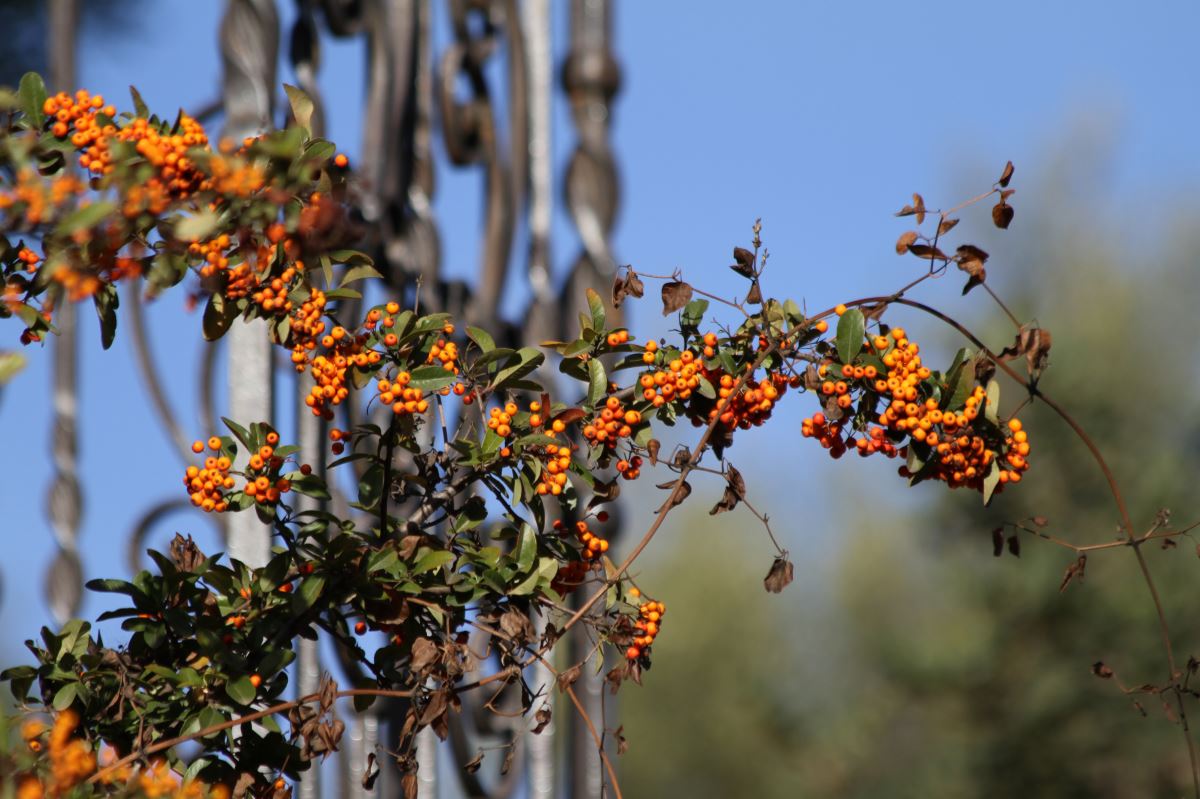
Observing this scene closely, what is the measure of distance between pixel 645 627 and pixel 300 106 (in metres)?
0.58

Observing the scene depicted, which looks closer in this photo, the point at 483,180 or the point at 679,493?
the point at 679,493

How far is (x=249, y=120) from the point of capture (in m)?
1.79

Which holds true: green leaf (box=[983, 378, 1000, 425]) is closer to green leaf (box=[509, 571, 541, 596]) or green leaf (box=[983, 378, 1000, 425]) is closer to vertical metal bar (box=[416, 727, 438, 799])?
green leaf (box=[509, 571, 541, 596])

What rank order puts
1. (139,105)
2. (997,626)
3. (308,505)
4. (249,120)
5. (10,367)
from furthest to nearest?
(997,626), (308,505), (249,120), (139,105), (10,367)

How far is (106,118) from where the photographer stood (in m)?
1.04

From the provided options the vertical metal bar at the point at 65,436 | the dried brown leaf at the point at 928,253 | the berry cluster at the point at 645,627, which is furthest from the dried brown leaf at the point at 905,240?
the vertical metal bar at the point at 65,436

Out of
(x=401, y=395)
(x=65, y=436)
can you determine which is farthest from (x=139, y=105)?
(x=65, y=436)

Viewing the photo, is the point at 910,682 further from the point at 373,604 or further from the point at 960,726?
the point at 373,604

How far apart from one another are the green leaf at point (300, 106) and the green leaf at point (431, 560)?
16.1 inches

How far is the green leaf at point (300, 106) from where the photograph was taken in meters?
1.14

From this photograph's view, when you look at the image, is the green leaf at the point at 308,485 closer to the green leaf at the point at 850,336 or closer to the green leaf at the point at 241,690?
the green leaf at the point at 241,690

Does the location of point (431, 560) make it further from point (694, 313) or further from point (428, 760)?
point (428, 760)

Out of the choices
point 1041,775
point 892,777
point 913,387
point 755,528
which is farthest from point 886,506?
point 913,387

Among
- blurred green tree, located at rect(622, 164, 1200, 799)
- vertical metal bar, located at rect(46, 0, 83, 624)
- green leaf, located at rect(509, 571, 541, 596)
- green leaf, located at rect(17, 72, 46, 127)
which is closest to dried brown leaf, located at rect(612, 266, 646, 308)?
green leaf, located at rect(509, 571, 541, 596)
